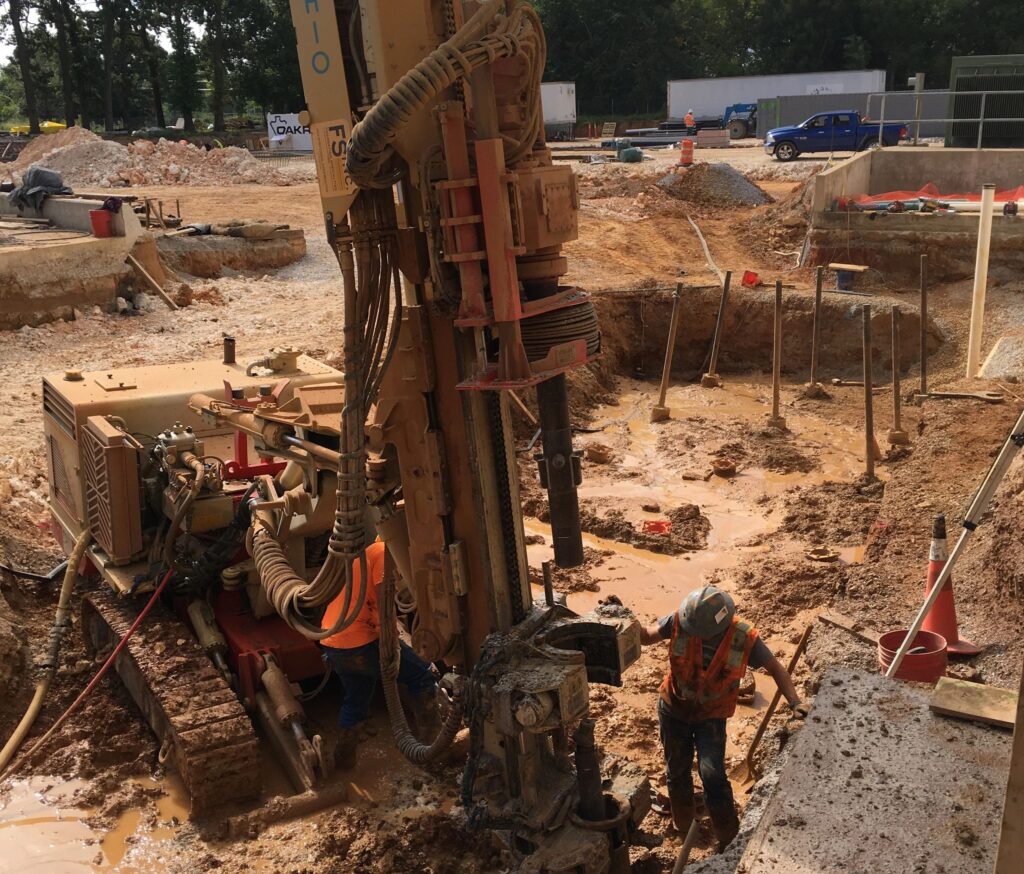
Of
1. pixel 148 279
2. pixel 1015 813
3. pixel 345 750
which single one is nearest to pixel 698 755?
pixel 345 750

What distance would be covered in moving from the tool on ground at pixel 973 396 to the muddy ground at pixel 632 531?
6.0 inches

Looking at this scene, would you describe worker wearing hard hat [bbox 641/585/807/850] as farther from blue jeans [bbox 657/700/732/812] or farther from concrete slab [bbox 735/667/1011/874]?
concrete slab [bbox 735/667/1011/874]

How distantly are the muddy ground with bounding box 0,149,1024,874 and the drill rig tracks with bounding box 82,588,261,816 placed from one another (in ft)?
0.73

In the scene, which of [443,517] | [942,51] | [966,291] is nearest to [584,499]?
[443,517]

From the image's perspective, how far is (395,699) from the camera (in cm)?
533

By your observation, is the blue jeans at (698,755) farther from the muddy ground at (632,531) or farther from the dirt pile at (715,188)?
the dirt pile at (715,188)

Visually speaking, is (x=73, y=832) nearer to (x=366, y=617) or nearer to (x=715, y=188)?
(x=366, y=617)

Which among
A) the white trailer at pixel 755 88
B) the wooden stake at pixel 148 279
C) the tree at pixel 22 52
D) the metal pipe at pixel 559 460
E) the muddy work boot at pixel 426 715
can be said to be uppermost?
the tree at pixel 22 52

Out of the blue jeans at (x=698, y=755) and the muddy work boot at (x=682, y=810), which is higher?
the blue jeans at (x=698, y=755)

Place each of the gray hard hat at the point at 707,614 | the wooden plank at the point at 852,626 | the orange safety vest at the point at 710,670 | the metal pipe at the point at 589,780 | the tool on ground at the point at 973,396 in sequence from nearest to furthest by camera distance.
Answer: the metal pipe at the point at 589,780 < the gray hard hat at the point at 707,614 < the orange safety vest at the point at 710,670 < the wooden plank at the point at 852,626 < the tool on ground at the point at 973,396

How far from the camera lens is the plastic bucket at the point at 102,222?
17109mm

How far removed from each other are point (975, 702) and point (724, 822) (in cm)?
145

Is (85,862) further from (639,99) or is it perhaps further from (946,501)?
(639,99)

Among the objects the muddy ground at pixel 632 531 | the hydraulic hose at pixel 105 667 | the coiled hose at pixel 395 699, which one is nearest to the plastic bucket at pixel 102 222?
the muddy ground at pixel 632 531
